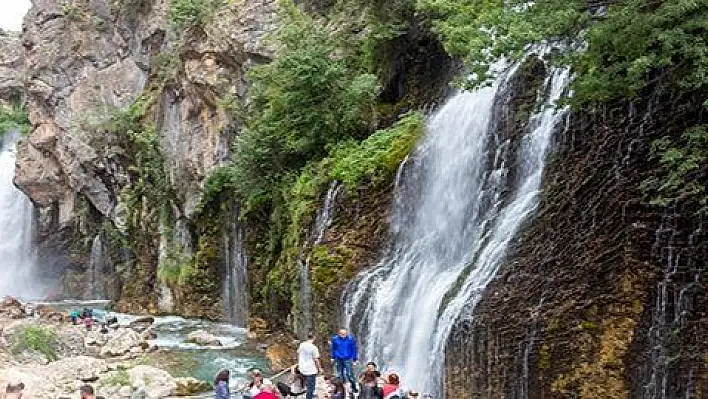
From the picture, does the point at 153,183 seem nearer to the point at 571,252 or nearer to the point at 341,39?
the point at 341,39

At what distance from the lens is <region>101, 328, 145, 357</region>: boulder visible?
22328 mm

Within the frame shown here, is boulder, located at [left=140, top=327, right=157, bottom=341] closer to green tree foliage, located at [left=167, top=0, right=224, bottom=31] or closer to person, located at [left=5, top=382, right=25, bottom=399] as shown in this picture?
green tree foliage, located at [left=167, top=0, right=224, bottom=31]

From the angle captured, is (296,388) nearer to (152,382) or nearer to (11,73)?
(152,382)

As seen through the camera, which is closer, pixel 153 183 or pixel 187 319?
pixel 187 319

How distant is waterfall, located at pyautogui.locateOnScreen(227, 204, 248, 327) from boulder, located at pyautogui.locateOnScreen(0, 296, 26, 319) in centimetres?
758

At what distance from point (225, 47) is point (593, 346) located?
21.0 meters

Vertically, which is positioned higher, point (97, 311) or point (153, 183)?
point (153, 183)

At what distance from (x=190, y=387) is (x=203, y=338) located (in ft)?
20.9

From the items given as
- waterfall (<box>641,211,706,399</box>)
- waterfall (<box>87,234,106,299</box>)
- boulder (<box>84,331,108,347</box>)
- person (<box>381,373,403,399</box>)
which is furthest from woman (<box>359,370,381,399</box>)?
waterfall (<box>87,234,106,299</box>)

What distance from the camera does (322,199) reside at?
19.7m

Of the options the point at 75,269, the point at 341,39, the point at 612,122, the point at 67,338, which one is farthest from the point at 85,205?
the point at 612,122

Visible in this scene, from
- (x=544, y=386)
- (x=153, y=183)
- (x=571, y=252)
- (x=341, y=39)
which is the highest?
(x=341, y=39)

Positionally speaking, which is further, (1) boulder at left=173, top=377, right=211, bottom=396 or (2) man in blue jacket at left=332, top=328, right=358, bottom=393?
(1) boulder at left=173, top=377, right=211, bottom=396

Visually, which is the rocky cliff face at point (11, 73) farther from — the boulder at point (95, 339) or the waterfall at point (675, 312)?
the waterfall at point (675, 312)
